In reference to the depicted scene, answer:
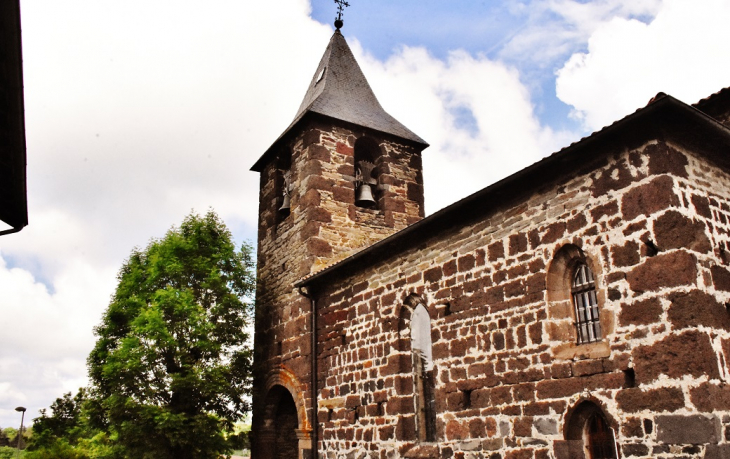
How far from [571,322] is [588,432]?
117 centimetres

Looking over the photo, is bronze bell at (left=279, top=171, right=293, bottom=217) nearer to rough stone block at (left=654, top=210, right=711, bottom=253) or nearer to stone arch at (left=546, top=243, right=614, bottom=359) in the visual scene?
stone arch at (left=546, top=243, right=614, bottom=359)

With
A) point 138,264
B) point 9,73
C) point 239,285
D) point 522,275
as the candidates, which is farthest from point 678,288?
point 138,264

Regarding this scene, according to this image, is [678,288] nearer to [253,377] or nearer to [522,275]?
[522,275]

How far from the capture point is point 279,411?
12398mm

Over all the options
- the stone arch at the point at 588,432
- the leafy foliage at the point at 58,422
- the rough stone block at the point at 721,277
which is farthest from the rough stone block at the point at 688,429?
the leafy foliage at the point at 58,422

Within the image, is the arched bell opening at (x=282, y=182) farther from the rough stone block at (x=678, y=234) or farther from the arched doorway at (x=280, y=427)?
the rough stone block at (x=678, y=234)

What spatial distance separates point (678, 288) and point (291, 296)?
319 inches

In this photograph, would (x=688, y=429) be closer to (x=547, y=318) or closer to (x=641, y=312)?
(x=641, y=312)

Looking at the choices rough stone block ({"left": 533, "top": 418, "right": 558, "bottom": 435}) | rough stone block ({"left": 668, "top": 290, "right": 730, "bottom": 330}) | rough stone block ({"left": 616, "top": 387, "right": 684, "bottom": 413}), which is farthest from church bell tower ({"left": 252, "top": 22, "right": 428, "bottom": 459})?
rough stone block ({"left": 668, "top": 290, "right": 730, "bottom": 330})

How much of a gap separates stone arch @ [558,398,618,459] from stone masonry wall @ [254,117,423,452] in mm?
5818

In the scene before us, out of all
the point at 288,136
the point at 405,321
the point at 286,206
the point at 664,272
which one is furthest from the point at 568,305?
the point at 288,136

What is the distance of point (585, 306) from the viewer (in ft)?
21.6

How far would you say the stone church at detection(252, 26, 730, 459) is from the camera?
18.2ft

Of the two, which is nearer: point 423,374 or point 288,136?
point 423,374
